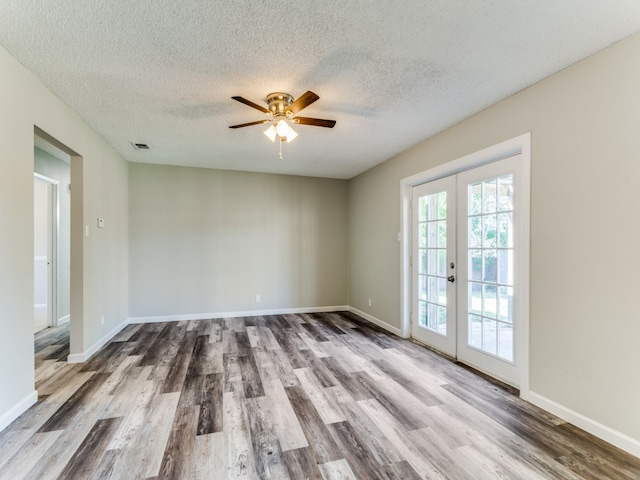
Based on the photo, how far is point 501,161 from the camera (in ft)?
9.13

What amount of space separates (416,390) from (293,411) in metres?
1.07

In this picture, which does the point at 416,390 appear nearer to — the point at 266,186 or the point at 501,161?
the point at 501,161

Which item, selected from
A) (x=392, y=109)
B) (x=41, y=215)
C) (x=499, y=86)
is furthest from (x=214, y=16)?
(x=41, y=215)

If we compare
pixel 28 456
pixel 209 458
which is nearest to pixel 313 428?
pixel 209 458

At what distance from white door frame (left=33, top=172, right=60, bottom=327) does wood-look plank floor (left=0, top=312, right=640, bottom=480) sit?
51.3 inches

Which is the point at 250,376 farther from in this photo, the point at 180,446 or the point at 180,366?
the point at 180,446

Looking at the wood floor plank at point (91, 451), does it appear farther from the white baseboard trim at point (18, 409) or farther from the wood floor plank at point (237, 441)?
the wood floor plank at point (237, 441)

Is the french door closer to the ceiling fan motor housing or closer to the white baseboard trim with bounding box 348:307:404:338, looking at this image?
the white baseboard trim with bounding box 348:307:404:338

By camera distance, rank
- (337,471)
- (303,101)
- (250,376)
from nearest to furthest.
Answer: (337,471)
(303,101)
(250,376)

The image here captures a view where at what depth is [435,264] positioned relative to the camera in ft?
12.1

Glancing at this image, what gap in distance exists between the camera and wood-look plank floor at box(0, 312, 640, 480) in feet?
5.54

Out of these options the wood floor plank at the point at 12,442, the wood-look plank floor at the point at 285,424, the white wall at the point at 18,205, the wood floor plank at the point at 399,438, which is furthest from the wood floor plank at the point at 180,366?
the wood floor plank at the point at 399,438

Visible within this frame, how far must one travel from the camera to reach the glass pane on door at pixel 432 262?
11.7 feet

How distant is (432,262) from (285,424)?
2509 mm
